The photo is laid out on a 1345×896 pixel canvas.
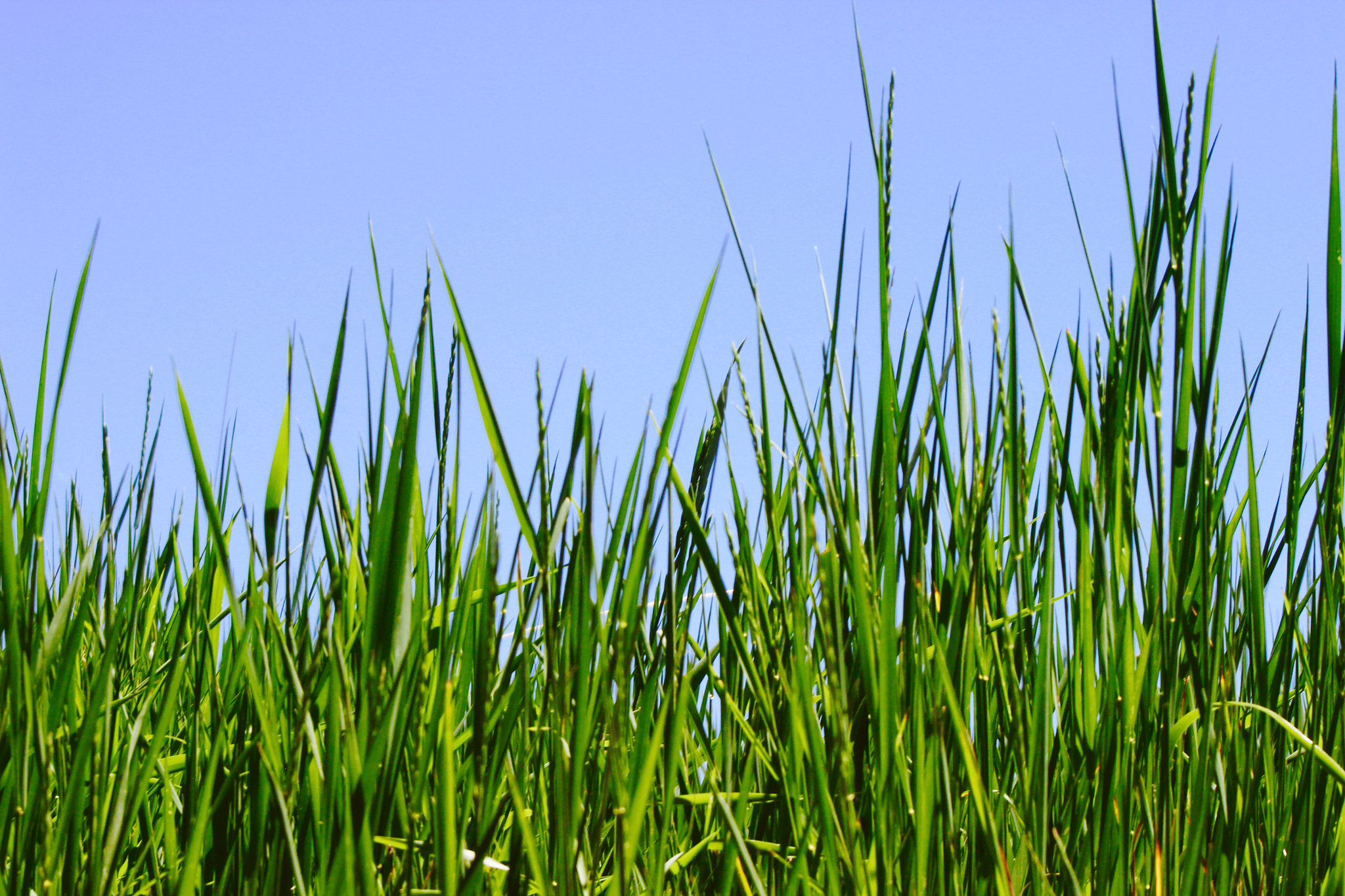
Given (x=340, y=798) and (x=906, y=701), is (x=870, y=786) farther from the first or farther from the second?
(x=340, y=798)

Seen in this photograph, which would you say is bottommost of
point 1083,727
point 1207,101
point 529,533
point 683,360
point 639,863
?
point 639,863

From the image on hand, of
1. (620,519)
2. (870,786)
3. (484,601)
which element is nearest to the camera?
(484,601)

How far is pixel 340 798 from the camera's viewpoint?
2.44 ft

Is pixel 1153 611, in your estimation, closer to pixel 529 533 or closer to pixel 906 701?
pixel 906 701

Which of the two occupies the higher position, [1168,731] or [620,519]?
[620,519]

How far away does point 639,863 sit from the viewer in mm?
892

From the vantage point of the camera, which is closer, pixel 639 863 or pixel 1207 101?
pixel 1207 101

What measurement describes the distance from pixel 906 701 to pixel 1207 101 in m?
0.51

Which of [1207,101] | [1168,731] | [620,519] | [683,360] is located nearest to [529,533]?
[620,519]

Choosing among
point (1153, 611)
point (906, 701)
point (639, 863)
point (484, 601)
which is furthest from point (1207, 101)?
point (639, 863)

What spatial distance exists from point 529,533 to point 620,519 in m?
0.07

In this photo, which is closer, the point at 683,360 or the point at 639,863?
the point at 683,360

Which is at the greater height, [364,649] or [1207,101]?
[1207,101]

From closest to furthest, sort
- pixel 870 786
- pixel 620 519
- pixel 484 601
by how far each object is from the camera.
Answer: pixel 484 601 < pixel 620 519 < pixel 870 786
